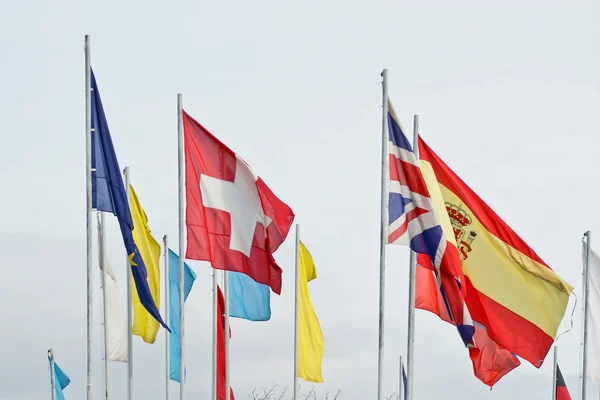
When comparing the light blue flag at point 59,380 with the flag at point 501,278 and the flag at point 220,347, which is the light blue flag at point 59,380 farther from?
the flag at point 501,278

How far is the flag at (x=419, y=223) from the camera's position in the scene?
23.8 metres

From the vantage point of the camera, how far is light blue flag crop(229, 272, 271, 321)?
103 ft

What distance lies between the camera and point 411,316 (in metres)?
25.7

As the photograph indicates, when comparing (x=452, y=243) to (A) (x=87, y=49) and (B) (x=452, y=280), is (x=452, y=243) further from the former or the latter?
(A) (x=87, y=49)

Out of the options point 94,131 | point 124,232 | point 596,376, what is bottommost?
point 596,376

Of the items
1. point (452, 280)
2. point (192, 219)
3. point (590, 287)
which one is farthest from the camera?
point (590, 287)

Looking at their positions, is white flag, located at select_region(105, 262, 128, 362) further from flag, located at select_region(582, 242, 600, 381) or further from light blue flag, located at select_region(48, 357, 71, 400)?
flag, located at select_region(582, 242, 600, 381)

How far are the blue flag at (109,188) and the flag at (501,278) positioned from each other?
5231mm

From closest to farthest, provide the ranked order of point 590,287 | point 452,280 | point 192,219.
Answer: point 452,280 < point 192,219 < point 590,287

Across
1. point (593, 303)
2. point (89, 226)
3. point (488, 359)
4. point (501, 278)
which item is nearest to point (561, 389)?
point (593, 303)

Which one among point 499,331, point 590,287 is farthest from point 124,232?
point 590,287

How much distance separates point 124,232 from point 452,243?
18.1 feet

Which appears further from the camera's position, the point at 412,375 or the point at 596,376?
the point at 596,376

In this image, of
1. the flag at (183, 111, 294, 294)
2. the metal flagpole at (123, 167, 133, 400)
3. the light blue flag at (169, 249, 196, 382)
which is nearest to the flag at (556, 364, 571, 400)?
the light blue flag at (169, 249, 196, 382)
